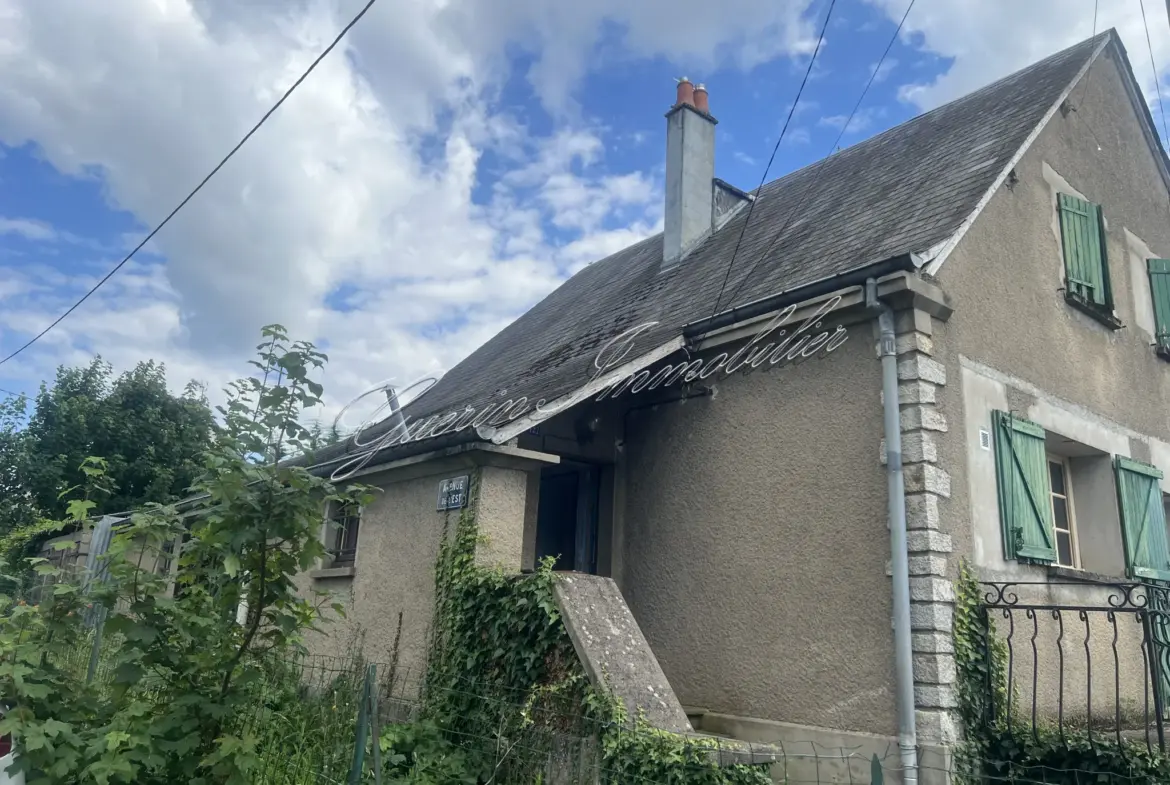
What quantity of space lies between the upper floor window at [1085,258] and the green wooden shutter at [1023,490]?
185cm

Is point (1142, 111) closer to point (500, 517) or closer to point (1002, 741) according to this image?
point (1002, 741)

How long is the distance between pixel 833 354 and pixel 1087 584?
282 cm

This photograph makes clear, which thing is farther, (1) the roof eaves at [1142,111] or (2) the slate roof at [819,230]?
(1) the roof eaves at [1142,111]

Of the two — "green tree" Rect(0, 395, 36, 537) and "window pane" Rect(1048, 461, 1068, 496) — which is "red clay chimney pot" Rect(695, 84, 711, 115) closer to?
"window pane" Rect(1048, 461, 1068, 496)

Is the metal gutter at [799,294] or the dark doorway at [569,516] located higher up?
the metal gutter at [799,294]

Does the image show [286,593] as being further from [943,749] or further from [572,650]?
[943,749]

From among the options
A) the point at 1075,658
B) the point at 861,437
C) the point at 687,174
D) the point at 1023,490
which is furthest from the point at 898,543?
the point at 687,174

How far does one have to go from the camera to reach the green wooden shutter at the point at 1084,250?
769 cm

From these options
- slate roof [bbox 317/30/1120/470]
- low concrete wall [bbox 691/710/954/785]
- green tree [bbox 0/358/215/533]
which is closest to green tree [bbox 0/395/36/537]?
green tree [bbox 0/358/215/533]

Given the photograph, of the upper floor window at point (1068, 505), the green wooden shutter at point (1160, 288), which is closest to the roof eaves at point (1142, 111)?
the green wooden shutter at point (1160, 288)

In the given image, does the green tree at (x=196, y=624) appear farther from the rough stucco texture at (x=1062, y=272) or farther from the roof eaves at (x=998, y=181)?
the rough stucco texture at (x=1062, y=272)

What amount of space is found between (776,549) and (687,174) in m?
6.14

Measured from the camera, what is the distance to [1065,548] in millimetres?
7191

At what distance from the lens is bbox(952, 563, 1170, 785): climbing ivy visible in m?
4.83
